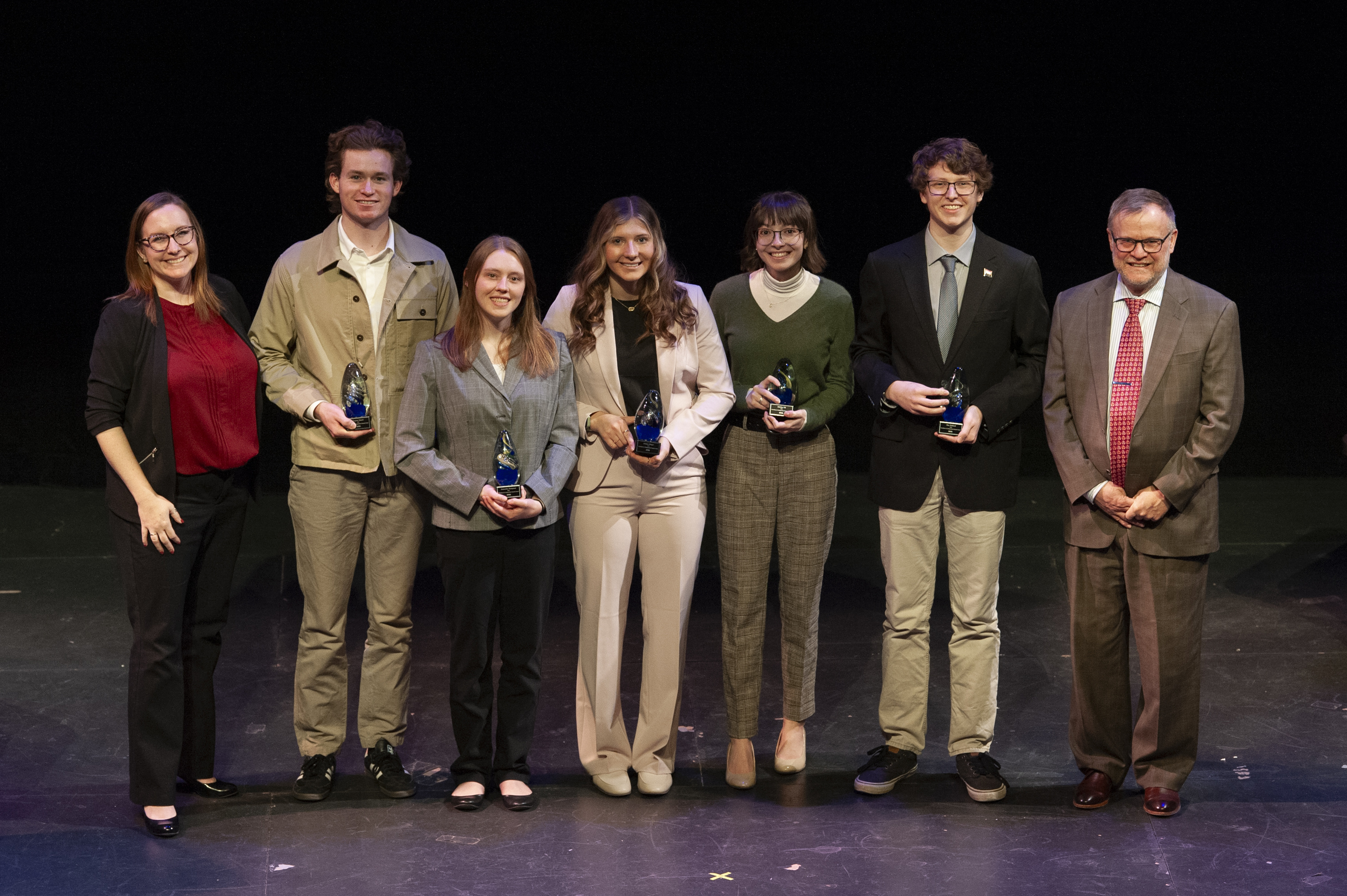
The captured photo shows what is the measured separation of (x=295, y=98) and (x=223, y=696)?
3.92 metres

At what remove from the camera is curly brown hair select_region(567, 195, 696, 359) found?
3.40 meters

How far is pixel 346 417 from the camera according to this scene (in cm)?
336

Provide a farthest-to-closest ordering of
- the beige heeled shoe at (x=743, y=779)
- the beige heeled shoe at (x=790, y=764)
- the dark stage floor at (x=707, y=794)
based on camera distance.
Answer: the beige heeled shoe at (x=790, y=764)
the beige heeled shoe at (x=743, y=779)
the dark stage floor at (x=707, y=794)

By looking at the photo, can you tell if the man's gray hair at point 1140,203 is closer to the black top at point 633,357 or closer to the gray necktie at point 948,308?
the gray necktie at point 948,308

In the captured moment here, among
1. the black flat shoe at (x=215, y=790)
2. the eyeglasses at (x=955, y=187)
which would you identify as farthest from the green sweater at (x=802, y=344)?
the black flat shoe at (x=215, y=790)

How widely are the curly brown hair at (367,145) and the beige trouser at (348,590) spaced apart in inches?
29.8

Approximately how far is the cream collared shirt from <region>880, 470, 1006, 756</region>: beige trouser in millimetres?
323

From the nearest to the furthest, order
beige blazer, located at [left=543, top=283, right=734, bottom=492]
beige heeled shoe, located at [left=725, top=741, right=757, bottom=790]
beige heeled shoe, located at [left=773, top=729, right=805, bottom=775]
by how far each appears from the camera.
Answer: beige blazer, located at [left=543, top=283, right=734, bottom=492], beige heeled shoe, located at [left=725, top=741, right=757, bottom=790], beige heeled shoe, located at [left=773, top=729, right=805, bottom=775]

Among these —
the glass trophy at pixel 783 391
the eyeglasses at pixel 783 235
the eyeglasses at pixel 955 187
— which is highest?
the eyeglasses at pixel 955 187

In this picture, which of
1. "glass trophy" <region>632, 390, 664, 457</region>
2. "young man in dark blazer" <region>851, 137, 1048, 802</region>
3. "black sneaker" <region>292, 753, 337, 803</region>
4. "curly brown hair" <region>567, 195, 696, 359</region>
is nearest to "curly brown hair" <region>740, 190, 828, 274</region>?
"young man in dark blazer" <region>851, 137, 1048, 802</region>

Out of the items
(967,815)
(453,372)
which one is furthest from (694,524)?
(967,815)

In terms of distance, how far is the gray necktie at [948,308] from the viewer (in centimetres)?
352

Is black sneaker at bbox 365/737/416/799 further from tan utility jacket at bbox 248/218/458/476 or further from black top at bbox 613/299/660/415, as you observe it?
black top at bbox 613/299/660/415

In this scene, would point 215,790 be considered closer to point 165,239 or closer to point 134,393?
point 134,393
